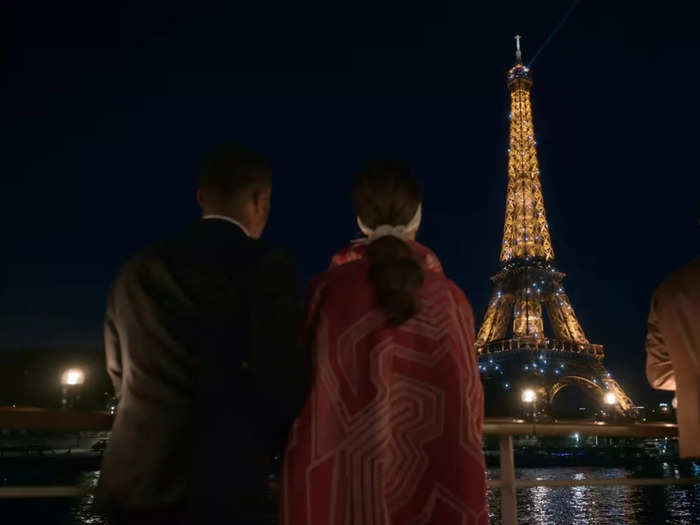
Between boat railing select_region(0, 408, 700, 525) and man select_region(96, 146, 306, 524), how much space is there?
39 cm

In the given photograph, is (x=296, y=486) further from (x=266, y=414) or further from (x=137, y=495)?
(x=137, y=495)

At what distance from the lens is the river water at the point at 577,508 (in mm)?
23438

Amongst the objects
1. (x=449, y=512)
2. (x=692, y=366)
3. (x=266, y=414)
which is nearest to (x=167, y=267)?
(x=266, y=414)

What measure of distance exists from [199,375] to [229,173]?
0.61 meters

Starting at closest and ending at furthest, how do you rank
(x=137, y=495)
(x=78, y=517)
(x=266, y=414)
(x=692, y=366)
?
(x=137, y=495), (x=266, y=414), (x=692, y=366), (x=78, y=517)

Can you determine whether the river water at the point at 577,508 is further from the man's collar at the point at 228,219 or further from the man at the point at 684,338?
the man's collar at the point at 228,219

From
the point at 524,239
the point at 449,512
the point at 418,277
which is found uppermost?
the point at 524,239

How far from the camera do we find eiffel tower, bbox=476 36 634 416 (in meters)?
38.6

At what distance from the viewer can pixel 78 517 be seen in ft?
79.2

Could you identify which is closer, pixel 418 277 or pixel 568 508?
pixel 418 277

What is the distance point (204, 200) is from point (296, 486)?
0.85 metres

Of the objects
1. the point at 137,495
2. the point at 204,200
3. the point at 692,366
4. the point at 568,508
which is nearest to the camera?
the point at 137,495

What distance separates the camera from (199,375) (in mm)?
1472

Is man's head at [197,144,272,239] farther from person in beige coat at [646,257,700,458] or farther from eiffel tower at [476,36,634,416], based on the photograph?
eiffel tower at [476,36,634,416]
